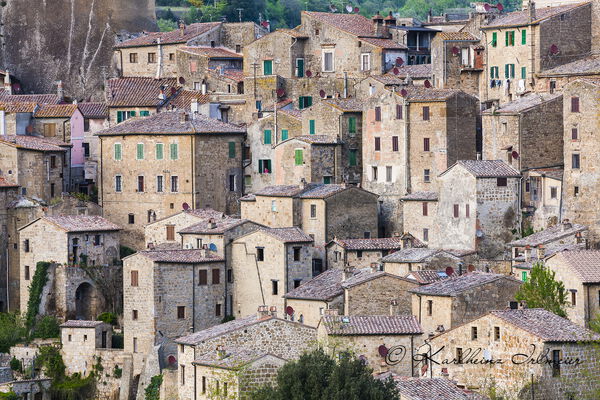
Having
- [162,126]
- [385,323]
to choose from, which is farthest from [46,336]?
[385,323]

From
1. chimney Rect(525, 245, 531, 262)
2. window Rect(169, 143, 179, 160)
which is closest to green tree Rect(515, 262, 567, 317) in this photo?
chimney Rect(525, 245, 531, 262)

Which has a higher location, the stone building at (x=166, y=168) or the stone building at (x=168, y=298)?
the stone building at (x=166, y=168)

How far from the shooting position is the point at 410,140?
258 ft

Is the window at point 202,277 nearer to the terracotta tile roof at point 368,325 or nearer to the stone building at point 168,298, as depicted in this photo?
the stone building at point 168,298

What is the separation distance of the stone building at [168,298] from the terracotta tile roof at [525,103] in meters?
11.9

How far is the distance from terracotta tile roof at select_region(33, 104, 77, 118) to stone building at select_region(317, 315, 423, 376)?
26607mm

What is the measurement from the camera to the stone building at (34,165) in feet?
270

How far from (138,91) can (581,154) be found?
23.3m

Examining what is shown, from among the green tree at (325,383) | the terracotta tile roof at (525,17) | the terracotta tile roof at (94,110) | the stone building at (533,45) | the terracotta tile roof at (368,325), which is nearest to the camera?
the green tree at (325,383)

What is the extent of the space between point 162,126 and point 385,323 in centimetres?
2079

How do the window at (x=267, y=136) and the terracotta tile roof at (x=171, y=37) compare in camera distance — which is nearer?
the window at (x=267, y=136)

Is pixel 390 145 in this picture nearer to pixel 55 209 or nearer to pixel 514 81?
pixel 514 81

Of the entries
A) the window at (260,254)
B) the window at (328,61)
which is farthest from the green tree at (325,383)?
the window at (328,61)

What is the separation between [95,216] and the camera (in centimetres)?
8000
